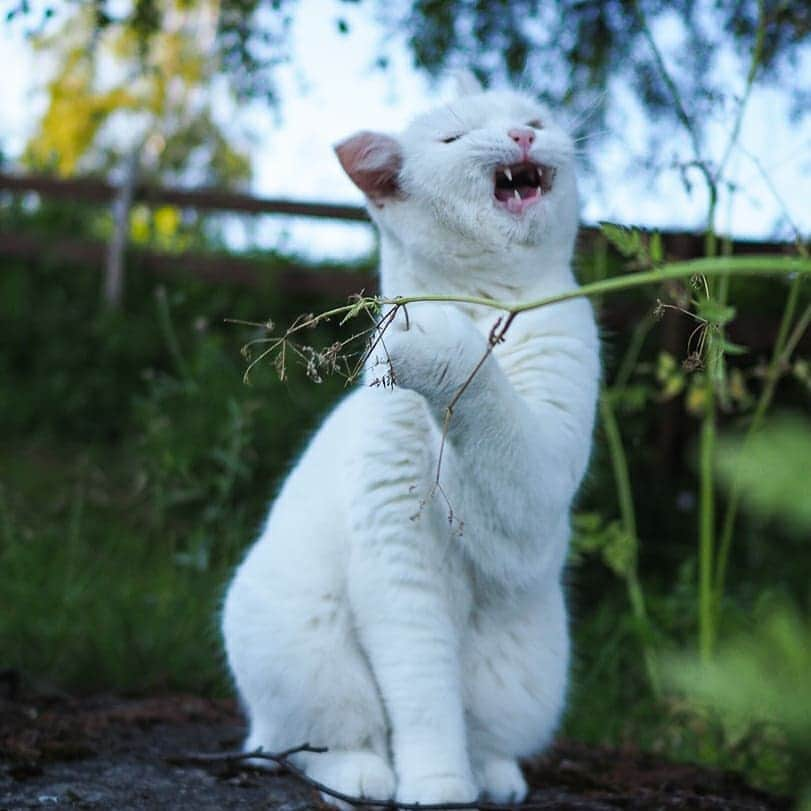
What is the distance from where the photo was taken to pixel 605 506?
15.0ft

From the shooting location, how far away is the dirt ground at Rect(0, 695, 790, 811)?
6.64 feet

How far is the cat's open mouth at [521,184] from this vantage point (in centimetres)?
197

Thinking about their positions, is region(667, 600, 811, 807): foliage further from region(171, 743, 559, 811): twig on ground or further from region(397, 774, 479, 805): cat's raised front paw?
region(397, 774, 479, 805): cat's raised front paw

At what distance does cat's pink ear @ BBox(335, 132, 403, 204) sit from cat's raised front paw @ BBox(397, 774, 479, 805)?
1.14 metres

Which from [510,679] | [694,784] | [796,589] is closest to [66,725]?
[510,679]

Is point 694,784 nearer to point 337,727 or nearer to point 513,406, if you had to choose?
point 337,727

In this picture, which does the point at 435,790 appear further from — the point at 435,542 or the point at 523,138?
the point at 523,138

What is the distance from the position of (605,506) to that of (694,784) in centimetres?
220

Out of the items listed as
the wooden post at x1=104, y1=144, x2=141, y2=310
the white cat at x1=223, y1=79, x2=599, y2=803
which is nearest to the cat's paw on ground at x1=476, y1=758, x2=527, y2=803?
the white cat at x1=223, y1=79, x2=599, y2=803

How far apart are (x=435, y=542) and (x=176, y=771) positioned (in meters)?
0.83

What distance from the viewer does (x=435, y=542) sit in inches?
76.4

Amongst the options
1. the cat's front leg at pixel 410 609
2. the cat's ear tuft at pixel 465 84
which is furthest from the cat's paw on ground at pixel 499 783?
the cat's ear tuft at pixel 465 84

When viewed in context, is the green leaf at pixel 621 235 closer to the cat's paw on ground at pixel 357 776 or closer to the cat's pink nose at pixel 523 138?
the cat's pink nose at pixel 523 138

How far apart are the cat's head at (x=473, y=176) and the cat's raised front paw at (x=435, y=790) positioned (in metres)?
1.00
